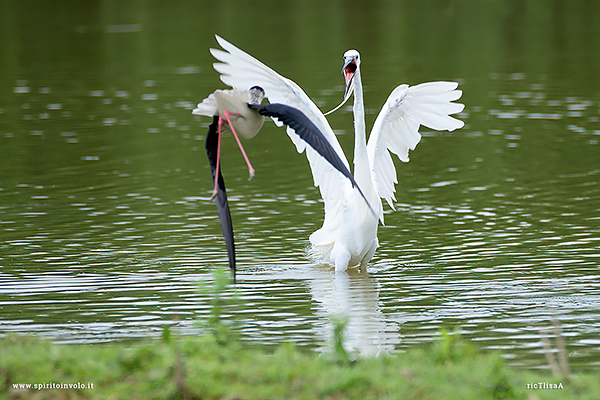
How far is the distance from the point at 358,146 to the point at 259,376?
4.40 metres

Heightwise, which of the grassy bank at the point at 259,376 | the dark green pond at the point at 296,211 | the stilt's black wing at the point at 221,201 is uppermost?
the stilt's black wing at the point at 221,201

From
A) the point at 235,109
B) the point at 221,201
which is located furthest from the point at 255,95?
the point at 221,201

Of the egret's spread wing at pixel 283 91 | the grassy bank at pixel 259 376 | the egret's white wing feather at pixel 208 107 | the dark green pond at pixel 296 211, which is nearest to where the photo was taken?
the grassy bank at pixel 259 376

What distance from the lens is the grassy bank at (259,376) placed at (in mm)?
5605

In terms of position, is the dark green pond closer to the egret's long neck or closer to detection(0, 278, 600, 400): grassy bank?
the egret's long neck

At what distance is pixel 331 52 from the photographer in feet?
102

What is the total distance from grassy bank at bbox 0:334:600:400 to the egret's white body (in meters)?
3.36

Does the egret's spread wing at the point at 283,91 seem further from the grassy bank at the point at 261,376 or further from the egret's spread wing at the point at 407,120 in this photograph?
the grassy bank at the point at 261,376

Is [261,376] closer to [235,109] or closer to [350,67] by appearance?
[235,109]

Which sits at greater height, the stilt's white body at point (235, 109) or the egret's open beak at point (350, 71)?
the stilt's white body at point (235, 109)

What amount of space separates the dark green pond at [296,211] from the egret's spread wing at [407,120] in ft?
2.92

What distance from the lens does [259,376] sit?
5844mm

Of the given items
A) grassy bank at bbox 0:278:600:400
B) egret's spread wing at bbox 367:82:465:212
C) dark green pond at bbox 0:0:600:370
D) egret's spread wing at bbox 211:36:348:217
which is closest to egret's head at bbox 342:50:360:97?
egret's spread wing at bbox 211:36:348:217

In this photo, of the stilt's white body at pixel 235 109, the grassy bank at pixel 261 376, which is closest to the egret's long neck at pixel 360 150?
the stilt's white body at pixel 235 109
